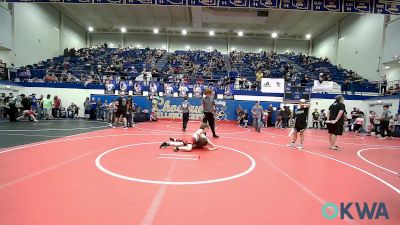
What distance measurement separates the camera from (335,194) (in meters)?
4.10

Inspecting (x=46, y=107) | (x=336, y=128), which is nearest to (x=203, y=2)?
(x=336, y=128)

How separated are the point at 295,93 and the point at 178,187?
1897 centimetres

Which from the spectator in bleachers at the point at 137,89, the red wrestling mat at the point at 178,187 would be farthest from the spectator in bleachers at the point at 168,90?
the red wrestling mat at the point at 178,187

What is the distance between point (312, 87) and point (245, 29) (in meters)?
15.7

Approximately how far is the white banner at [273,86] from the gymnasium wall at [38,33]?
72.9 feet

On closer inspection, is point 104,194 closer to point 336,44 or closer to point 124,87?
point 124,87

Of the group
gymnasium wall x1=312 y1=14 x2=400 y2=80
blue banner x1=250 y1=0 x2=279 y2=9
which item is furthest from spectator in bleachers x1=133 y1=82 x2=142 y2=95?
gymnasium wall x1=312 y1=14 x2=400 y2=80

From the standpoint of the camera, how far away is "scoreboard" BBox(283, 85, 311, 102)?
2111 cm

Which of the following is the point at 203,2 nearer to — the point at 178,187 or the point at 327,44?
the point at 178,187

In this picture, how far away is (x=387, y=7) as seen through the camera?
46.7ft

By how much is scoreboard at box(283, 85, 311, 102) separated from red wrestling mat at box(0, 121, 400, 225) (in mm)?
14574

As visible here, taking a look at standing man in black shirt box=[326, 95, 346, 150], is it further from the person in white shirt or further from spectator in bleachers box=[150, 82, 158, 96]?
spectator in bleachers box=[150, 82, 158, 96]

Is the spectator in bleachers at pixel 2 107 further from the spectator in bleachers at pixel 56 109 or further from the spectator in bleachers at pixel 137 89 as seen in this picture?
the spectator in bleachers at pixel 137 89

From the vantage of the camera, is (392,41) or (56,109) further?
(392,41)
